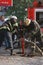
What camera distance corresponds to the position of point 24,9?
17000mm

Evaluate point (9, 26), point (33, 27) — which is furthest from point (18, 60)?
point (33, 27)

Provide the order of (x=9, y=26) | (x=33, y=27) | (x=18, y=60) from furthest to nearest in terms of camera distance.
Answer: (x=33, y=27)
(x=9, y=26)
(x=18, y=60)

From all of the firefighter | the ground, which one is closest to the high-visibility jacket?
the firefighter

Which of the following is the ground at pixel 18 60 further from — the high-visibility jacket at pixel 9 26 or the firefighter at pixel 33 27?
the firefighter at pixel 33 27

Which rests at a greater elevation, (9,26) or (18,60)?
(9,26)

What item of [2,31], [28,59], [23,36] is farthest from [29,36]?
[28,59]

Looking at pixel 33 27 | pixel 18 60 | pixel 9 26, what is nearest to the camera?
pixel 18 60

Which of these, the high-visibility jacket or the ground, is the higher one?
the high-visibility jacket

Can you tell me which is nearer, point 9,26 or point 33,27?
point 9,26

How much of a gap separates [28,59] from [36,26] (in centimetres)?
196

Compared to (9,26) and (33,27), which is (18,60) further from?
(33,27)

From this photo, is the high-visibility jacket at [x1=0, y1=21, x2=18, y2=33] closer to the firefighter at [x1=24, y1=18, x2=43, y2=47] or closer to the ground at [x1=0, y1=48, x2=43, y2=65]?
the firefighter at [x1=24, y1=18, x2=43, y2=47]

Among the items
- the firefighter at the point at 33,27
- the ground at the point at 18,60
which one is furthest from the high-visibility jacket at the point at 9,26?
the ground at the point at 18,60

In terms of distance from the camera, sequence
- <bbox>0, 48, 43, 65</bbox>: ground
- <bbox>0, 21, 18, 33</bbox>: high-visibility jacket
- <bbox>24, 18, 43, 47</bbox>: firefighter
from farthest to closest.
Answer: <bbox>24, 18, 43, 47</bbox>: firefighter, <bbox>0, 21, 18, 33</bbox>: high-visibility jacket, <bbox>0, 48, 43, 65</bbox>: ground
